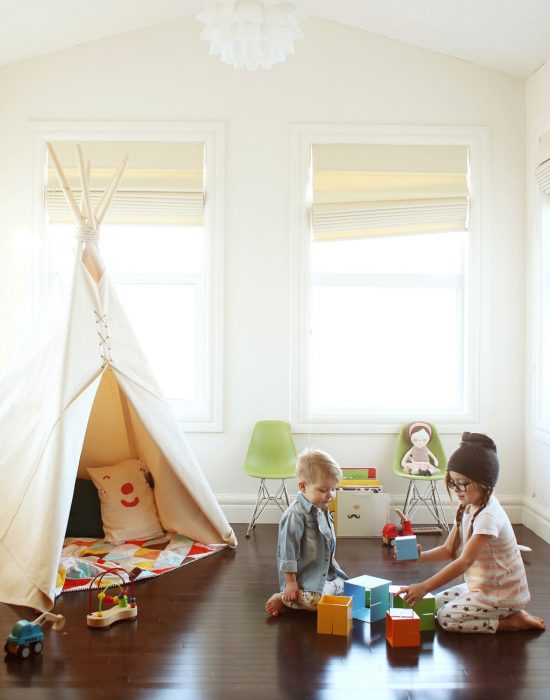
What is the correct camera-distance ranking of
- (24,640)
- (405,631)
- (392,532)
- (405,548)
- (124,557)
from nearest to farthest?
(24,640) → (405,631) → (405,548) → (124,557) → (392,532)

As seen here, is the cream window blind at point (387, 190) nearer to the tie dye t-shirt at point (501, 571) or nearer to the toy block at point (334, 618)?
the tie dye t-shirt at point (501, 571)

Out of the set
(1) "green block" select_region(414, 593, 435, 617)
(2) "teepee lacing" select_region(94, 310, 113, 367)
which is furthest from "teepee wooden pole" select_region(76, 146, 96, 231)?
(1) "green block" select_region(414, 593, 435, 617)

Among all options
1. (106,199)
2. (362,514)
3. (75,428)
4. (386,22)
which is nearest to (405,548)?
(362,514)

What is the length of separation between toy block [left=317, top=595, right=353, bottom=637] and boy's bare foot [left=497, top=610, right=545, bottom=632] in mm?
577

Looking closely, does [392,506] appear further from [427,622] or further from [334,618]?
[334,618]

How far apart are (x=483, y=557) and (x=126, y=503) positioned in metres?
2.04

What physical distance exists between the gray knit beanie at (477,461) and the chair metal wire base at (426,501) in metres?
1.72

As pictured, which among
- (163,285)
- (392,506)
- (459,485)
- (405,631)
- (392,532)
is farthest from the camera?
(163,285)

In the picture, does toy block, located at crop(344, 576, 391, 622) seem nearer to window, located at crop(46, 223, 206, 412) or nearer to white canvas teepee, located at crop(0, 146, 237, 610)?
white canvas teepee, located at crop(0, 146, 237, 610)

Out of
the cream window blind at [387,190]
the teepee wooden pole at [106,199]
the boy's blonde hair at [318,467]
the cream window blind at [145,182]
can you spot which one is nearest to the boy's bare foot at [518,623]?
the boy's blonde hair at [318,467]

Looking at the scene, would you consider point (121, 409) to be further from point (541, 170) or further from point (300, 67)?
point (541, 170)

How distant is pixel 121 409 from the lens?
4.54m

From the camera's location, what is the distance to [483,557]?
303 cm

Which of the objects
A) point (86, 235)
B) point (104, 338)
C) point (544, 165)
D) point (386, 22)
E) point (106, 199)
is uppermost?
point (386, 22)
